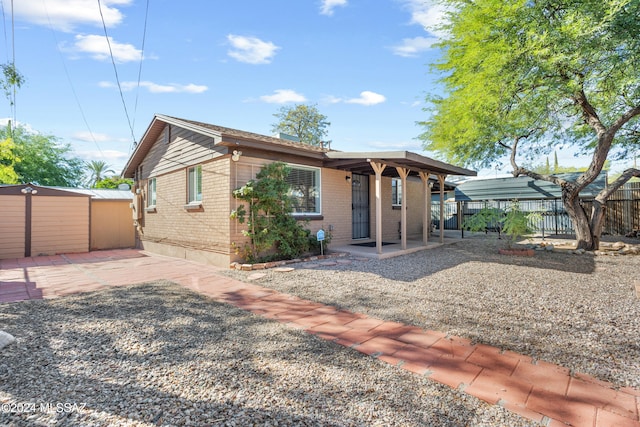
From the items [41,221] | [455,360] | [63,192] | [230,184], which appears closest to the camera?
[455,360]

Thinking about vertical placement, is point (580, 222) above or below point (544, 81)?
below

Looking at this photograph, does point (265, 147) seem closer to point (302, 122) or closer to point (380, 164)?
point (380, 164)

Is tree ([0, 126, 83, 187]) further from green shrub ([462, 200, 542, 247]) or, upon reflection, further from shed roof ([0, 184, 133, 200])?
green shrub ([462, 200, 542, 247])

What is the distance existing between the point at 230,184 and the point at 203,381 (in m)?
5.52

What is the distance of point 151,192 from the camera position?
1202 cm

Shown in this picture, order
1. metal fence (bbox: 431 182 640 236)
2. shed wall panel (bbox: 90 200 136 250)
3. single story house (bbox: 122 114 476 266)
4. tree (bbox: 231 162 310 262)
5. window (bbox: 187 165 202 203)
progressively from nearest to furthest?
tree (bbox: 231 162 310 262) → single story house (bbox: 122 114 476 266) → window (bbox: 187 165 202 203) → shed wall panel (bbox: 90 200 136 250) → metal fence (bbox: 431 182 640 236)

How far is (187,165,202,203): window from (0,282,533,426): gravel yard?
5.58 m

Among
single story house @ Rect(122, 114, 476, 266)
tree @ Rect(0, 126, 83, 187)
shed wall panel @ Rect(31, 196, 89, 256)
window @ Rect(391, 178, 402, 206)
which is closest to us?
single story house @ Rect(122, 114, 476, 266)

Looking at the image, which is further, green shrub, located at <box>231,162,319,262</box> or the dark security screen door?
the dark security screen door

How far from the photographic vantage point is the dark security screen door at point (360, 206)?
1074cm

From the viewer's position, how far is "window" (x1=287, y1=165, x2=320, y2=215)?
8.88m

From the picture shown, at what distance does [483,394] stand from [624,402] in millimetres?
929

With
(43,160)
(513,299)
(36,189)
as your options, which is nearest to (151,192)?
(36,189)

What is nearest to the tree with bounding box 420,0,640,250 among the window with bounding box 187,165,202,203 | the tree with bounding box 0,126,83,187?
the window with bounding box 187,165,202,203
